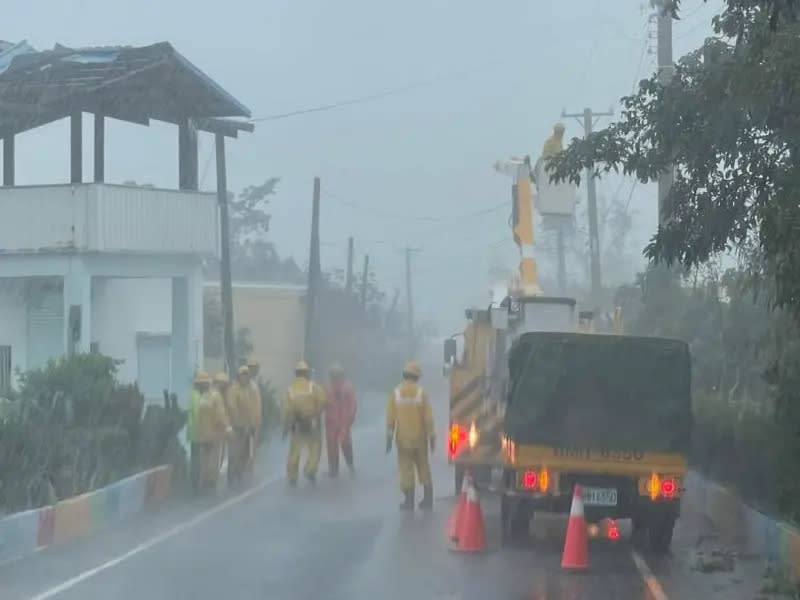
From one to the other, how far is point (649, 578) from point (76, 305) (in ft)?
50.1

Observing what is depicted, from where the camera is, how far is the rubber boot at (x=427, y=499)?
17547 mm

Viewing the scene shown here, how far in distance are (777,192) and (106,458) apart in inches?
368

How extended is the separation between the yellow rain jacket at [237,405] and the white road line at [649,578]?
27.1ft

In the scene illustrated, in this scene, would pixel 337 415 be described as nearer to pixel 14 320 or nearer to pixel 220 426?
pixel 220 426

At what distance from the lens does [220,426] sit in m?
19.8

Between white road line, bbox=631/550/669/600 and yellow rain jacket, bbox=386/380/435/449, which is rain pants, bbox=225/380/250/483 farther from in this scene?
white road line, bbox=631/550/669/600

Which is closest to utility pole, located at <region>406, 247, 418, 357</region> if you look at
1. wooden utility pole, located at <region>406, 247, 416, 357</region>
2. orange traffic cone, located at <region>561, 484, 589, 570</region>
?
wooden utility pole, located at <region>406, 247, 416, 357</region>

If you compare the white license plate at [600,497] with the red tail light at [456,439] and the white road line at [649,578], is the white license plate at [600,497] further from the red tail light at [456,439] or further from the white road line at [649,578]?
the red tail light at [456,439]

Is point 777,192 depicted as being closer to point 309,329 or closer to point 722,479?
point 722,479

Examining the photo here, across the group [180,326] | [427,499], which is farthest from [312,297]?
[427,499]

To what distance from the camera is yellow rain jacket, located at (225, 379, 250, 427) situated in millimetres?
20953

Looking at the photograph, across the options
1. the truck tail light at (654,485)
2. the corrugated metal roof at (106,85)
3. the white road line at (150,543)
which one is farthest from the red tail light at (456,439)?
the corrugated metal roof at (106,85)

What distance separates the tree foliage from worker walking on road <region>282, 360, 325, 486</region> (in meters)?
7.60

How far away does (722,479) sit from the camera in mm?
18094
